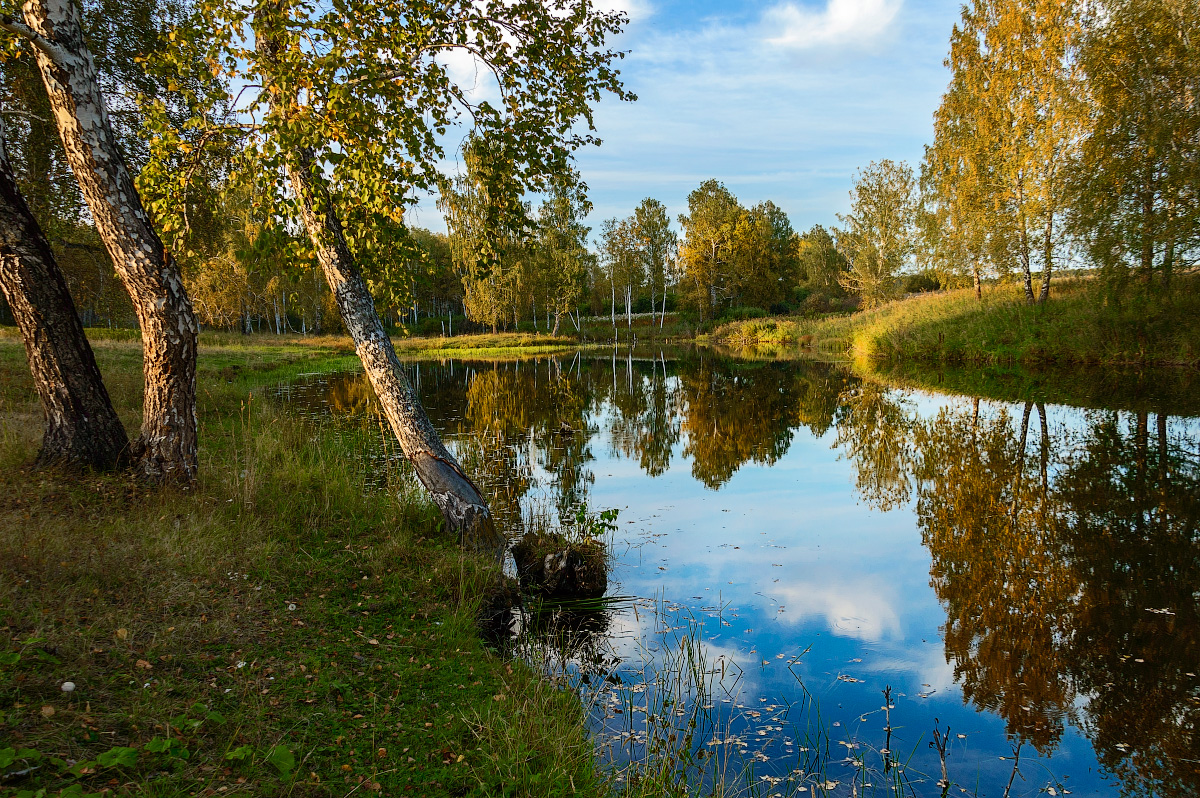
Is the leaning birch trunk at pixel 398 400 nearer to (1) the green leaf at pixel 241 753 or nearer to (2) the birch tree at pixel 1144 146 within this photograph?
(1) the green leaf at pixel 241 753

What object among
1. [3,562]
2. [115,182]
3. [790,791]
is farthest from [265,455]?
[790,791]

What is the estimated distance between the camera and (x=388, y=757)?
3506 mm

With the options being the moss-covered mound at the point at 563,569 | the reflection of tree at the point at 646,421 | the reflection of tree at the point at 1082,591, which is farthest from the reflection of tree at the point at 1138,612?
the reflection of tree at the point at 646,421

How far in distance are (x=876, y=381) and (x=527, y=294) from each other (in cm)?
3681

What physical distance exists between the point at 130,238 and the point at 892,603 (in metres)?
9.28

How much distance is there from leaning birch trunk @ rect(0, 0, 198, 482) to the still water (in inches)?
171

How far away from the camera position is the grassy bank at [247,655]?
3.03 m

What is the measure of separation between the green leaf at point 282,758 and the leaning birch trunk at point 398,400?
419cm

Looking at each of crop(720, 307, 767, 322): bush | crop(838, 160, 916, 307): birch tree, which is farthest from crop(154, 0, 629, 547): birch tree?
crop(720, 307, 767, 322): bush

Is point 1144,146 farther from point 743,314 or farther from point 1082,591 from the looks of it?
point 743,314

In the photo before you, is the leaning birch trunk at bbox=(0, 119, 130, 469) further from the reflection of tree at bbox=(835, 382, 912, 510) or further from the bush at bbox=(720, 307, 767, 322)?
the bush at bbox=(720, 307, 767, 322)

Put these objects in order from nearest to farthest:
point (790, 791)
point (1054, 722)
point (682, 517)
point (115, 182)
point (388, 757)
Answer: point (388, 757)
point (790, 791)
point (1054, 722)
point (115, 182)
point (682, 517)

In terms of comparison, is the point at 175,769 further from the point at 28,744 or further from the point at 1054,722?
the point at 1054,722

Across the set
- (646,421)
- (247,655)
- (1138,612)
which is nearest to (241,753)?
(247,655)
